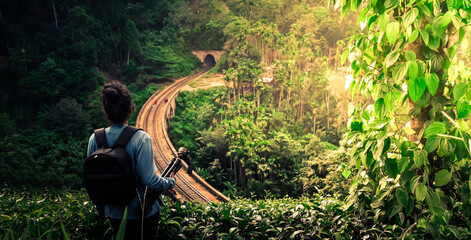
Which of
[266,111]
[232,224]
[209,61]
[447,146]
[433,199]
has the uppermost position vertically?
[209,61]

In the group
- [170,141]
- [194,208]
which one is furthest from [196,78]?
[194,208]

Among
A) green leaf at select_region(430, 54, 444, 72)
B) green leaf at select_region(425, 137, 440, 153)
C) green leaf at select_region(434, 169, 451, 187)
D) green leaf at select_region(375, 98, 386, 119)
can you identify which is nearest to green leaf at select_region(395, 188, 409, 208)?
green leaf at select_region(434, 169, 451, 187)

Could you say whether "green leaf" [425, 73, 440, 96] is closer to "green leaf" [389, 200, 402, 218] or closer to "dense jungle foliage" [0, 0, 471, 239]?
"dense jungle foliage" [0, 0, 471, 239]

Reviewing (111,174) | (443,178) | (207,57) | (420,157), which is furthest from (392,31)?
(207,57)

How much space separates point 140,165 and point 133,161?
5cm

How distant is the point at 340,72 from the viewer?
17.4m

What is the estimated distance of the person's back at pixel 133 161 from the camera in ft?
4.52

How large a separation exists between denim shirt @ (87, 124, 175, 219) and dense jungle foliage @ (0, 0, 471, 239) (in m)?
0.32

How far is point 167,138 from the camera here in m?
13.7

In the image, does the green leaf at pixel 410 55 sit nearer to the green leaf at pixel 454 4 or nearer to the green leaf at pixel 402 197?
the green leaf at pixel 454 4

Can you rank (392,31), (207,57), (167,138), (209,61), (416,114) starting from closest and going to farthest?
(392,31)
(416,114)
(167,138)
(207,57)
(209,61)

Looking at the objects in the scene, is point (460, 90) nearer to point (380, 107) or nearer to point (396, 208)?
point (380, 107)

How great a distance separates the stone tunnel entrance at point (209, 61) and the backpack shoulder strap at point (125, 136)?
18.3m

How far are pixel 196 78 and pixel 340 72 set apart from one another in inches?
339
